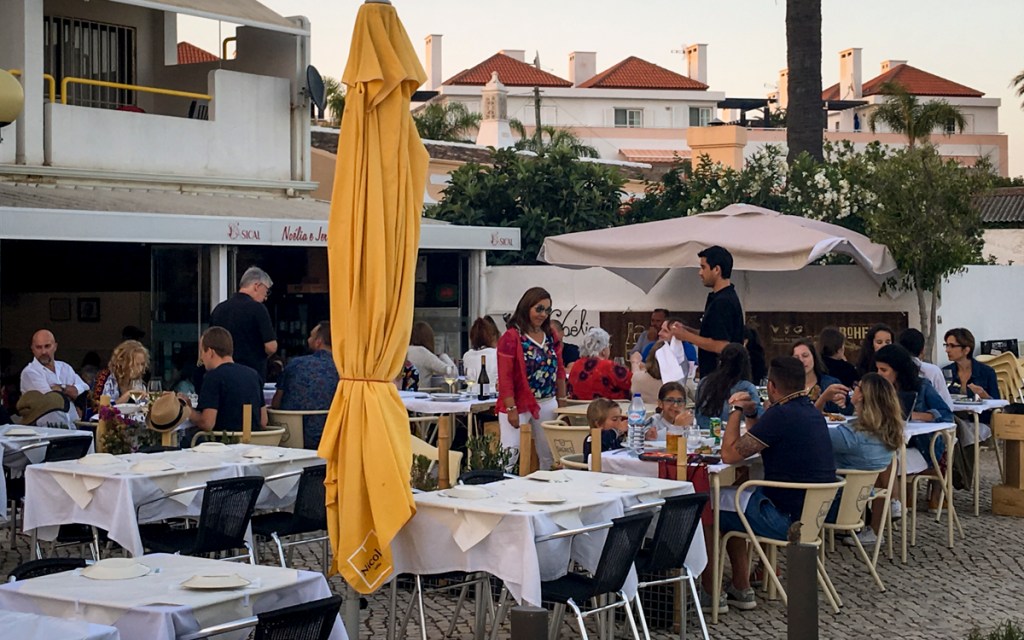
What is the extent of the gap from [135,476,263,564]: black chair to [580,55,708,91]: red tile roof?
76202 millimetres

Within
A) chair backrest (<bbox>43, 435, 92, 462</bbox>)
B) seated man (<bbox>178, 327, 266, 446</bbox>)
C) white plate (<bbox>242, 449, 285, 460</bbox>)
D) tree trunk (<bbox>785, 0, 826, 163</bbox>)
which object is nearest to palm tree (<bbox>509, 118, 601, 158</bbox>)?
tree trunk (<bbox>785, 0, 826, 163</bbox>)

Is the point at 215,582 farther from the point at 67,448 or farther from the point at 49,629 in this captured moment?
the point at 67,448

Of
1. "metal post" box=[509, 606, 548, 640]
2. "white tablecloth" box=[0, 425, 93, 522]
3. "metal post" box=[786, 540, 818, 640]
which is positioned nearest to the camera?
"metal post" box=[509, 606, 548, 640]

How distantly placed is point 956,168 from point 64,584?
1395cm

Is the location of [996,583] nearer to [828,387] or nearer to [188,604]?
[828,387]

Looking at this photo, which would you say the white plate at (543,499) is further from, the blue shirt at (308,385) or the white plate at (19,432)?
the white plate at (19,432)

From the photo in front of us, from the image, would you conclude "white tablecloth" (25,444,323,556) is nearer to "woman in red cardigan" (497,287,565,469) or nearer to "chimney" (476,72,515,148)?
"woman in red cardigan" (497,287,565,469)

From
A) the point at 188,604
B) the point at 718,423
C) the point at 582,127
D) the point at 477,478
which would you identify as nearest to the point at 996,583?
the point at 718,423

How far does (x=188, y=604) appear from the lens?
16.6 feet

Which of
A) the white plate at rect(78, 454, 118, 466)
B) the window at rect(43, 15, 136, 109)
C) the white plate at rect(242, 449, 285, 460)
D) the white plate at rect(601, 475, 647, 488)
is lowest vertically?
the white plate at rect(601, 475, 647, 488)

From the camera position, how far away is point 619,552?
669cm

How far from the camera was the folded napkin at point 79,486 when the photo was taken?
7.83 meters

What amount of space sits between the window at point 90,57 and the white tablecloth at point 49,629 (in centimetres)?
1444

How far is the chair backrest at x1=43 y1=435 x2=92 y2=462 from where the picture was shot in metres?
9.23
